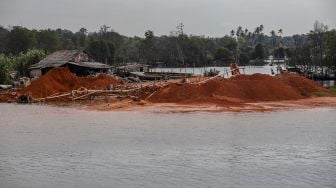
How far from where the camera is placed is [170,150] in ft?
80.8

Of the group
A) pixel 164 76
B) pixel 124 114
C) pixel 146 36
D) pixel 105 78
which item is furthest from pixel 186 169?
pixel 146 36

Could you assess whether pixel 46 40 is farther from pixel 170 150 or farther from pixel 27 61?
pixel 170 150

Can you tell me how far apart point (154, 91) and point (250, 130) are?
1926 cm

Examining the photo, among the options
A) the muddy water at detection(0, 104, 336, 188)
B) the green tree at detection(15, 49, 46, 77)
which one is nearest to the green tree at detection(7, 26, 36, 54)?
the green tree at detection(15, 49, 46, 77)

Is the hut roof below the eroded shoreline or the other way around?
the other way around

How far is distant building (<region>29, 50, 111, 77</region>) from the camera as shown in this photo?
2682 inches

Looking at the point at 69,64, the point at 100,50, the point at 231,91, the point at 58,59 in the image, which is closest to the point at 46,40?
the point at 100,50

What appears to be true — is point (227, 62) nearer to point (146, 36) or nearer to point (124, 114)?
point (146, 36)

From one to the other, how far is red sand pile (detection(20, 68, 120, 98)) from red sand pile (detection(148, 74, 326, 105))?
9.67 meters

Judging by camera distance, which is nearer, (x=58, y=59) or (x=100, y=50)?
(x=58, y=59)

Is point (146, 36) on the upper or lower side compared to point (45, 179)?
upper

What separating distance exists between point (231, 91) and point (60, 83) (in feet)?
61.0

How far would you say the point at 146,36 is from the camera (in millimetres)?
136000

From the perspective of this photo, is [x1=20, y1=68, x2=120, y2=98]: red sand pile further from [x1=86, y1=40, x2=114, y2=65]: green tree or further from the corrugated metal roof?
[x1=86, y1=40, x2=114, y2=65]: green tree
